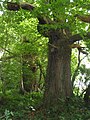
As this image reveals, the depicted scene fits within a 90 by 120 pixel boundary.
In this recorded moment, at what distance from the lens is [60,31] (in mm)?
11773

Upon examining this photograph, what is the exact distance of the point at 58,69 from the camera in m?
11.8

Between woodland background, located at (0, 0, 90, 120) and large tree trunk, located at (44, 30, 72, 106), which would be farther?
large tree trunk, located at (44, 30, 72, 106)

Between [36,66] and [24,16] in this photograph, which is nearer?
[24,16]

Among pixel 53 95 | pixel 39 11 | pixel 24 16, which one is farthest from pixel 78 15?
pixel 53 95

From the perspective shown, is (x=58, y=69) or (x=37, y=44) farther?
(x=37, y=44)

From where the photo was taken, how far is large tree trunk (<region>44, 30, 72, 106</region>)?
11.6m

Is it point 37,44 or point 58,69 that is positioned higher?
point 37,44

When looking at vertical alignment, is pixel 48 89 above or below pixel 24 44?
below

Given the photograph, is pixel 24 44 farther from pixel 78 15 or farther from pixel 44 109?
pixel 78 15

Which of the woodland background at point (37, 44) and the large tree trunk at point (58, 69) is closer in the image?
the woodland background at point (37, 44)

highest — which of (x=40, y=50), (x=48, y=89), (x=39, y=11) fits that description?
(x=39, y=11)

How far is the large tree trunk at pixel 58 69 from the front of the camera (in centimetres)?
1155

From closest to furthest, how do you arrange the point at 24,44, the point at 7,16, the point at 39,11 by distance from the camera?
1. the point at 39,11
2. the point at 7,16
3. the point at 24,44

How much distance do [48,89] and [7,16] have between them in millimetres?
3623
